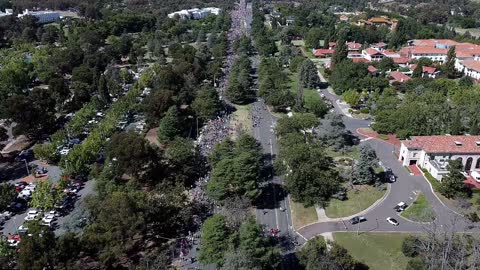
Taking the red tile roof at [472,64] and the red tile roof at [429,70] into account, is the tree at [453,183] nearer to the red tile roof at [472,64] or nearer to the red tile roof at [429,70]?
the red tile roof at [429,70]

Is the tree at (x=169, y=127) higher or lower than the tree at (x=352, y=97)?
higher

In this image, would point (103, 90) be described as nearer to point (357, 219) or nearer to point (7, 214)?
point (7, 214)

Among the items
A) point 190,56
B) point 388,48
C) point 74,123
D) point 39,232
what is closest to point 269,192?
point 39,232

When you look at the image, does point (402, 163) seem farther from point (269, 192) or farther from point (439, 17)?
point (439, 17)

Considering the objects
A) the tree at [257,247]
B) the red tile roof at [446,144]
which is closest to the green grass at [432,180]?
the red tile roof at [446,144]

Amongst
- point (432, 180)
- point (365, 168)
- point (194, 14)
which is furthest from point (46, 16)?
point (432, 180)
